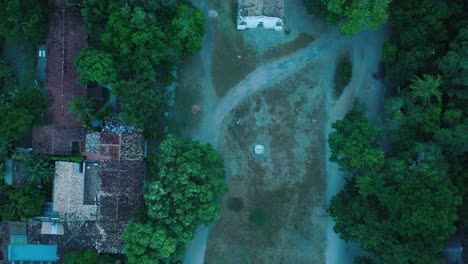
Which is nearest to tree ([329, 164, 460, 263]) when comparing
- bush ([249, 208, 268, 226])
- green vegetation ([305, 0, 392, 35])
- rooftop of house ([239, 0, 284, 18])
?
bush ([249, 208, 268, 226])

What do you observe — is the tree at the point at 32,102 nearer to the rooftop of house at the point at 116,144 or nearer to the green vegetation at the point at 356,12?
the rooftop of house at the point at 116,144

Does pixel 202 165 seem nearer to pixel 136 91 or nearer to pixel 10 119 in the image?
pixel 136 91

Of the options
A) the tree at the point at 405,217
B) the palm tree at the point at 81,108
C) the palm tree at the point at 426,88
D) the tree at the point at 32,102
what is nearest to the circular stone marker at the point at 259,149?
the tree at the point at 405,217

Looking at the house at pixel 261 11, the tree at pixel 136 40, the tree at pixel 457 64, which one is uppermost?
the house at pixel 261 11

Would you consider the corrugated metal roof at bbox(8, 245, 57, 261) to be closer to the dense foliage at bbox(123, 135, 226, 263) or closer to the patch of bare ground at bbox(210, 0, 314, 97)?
the dense foliage at bbox(123, 135, 226, 263)

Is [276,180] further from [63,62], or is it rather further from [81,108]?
[63,62]

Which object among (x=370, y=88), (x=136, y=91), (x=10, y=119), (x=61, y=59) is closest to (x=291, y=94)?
(x=370, y=88)

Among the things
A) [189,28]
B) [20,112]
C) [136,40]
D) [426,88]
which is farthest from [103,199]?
[426,88]
